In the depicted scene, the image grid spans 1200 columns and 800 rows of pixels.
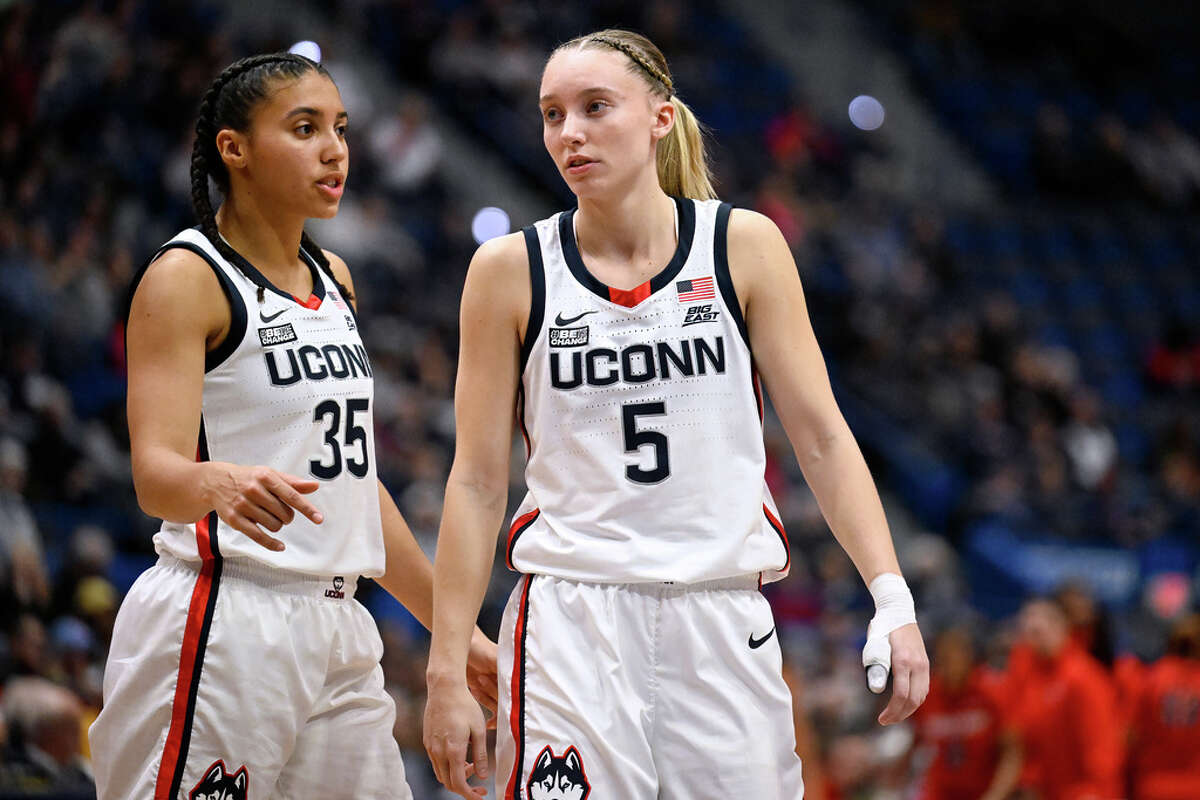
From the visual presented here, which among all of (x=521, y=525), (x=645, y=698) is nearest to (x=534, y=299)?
(x=521, y=525)

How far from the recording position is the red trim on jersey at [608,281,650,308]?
3.46m

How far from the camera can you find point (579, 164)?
3.48 meters

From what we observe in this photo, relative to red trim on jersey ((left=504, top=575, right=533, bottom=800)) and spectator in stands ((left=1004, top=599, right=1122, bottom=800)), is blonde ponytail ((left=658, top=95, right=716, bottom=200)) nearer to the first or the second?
red trim on jersey ((left=504, top=575, right=533, bottom=800))

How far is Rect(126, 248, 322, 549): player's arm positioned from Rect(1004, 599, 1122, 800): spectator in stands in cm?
577

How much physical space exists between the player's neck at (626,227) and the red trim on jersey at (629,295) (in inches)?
4.1

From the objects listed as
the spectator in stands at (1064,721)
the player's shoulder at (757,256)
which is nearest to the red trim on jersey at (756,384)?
the player's shoulder at (757,256)

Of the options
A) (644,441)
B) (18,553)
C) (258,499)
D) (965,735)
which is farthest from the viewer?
(965,735)

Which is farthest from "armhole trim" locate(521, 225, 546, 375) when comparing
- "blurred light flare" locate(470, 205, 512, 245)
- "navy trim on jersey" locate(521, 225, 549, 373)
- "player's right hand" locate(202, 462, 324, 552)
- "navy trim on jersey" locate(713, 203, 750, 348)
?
"blurred light flare" locate(470, 205, 512, 245)

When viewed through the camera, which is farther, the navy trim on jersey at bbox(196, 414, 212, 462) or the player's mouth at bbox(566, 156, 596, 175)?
the navy trim on jersey at bbox(196, 414, 212, 462)

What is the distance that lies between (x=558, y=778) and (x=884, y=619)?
774 mm

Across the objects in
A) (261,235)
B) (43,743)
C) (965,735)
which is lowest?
(965,735)

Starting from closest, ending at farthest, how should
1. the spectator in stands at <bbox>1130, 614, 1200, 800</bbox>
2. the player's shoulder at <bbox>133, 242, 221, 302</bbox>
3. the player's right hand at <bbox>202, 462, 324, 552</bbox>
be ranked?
the player's right hand at <bbox>202, 462, 324, 552</bbox> → the player's shoulder at <bbox>133, 242, 221, 302</bbox> → the spectator in stands at <bbox>1130, 614, 1200, 800</bbox>

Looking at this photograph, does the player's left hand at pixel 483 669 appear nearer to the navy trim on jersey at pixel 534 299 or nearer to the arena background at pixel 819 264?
the navy trim on jersey at pixel 534 299

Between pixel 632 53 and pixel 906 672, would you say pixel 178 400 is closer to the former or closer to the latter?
pixel 632 53
